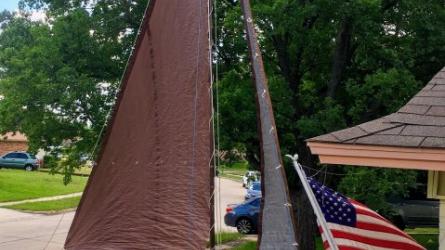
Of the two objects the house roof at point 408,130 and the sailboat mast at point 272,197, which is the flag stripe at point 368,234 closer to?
the sailboat mast at point 272,197

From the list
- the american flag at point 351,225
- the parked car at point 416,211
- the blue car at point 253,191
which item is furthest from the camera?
the blue car at point 253,191

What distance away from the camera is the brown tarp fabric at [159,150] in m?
5.36

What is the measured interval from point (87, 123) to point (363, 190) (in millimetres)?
5993

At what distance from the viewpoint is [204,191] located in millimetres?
5176

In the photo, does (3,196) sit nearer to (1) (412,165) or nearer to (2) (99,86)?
(2) (99,86)

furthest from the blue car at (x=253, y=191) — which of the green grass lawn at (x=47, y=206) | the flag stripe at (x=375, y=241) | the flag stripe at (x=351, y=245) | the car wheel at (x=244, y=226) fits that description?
the flag stripe at (x=351, y=245)

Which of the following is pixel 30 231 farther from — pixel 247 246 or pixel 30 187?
pixel 30 187

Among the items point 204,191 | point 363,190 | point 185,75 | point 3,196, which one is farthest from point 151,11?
point 3,196

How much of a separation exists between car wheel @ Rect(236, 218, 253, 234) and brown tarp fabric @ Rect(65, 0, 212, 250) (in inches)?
557

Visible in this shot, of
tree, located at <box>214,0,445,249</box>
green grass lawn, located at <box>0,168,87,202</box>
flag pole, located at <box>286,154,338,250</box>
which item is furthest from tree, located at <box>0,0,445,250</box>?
green grass lawn, located at <box>0,168,87,202</box>

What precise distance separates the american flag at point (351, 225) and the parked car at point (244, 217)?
49.3 feet

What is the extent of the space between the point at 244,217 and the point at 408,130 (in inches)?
594

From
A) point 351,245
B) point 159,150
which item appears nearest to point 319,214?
point 351,245

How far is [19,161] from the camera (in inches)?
1612
